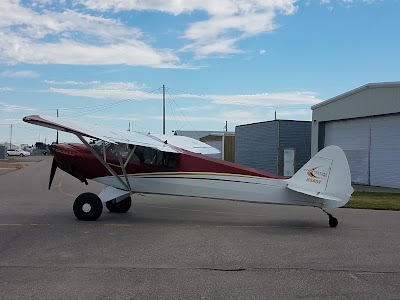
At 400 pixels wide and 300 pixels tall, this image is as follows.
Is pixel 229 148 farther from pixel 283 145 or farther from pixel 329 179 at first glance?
pixel 329 179

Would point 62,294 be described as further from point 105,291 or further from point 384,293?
point 384,293

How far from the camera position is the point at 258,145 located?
→ 36.2 metres

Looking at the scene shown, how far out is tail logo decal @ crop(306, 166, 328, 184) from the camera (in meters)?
10.6

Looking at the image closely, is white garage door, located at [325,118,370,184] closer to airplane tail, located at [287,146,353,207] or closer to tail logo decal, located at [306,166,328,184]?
airplane tail, located at [287,146,353,207]

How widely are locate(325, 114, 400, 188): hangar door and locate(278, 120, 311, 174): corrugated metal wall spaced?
16.4 feet

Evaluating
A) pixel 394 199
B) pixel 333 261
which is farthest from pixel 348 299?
pixel 394 199

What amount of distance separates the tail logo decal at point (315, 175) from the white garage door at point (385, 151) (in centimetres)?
1469

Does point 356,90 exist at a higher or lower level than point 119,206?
higher

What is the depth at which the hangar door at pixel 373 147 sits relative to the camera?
77.7ft

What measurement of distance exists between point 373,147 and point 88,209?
61.8 ft

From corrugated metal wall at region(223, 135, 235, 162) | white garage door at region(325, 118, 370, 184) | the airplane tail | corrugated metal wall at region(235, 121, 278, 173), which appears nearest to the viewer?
the airplane tail

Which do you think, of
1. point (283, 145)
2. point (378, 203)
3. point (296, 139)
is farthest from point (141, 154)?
point (296, 139)

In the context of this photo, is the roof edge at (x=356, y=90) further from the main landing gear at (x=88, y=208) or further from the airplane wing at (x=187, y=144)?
the main landing gear at (x=88, y=208)

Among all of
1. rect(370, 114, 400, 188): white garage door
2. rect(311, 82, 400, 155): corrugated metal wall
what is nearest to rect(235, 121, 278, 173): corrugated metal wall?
rect(311, 82, 400, 155): corrugated metal wall
